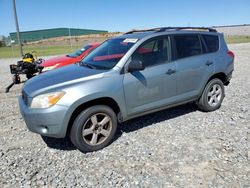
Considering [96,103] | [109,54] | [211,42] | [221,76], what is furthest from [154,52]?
[221,76]

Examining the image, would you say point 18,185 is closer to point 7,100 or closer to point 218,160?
point 218,160

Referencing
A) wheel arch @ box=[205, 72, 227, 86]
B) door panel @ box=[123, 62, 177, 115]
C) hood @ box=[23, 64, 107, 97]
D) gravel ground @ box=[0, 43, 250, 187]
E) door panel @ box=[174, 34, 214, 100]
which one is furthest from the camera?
wheel arch @ box=[205, 72, 227, 86]

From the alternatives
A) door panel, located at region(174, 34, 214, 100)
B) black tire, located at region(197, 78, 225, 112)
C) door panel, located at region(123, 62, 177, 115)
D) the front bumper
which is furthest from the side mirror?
black tire, located at region(197, 78, 225, 112)

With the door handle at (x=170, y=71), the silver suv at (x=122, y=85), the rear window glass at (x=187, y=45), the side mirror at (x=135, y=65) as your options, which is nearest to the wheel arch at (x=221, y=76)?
the silver suv at (x=122, y=85)

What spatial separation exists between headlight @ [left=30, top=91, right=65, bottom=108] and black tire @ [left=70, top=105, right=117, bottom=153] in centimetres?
41

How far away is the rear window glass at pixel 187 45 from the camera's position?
4512 mm

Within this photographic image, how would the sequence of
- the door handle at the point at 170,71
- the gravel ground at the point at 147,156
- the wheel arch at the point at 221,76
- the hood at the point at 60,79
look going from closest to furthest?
the gravel ground at the point at 147,156
the hood at the point at 60,79
the door handle at the point at 170,71
the wheel arch at the point at 221,76

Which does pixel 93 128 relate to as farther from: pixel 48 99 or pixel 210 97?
pixel 210 97

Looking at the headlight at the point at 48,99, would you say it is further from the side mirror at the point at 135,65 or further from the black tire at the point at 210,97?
the black tire at the point at 210,97

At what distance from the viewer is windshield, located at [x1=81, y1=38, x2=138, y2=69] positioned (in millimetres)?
3994

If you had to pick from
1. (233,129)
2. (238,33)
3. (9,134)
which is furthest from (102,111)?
(238,33)

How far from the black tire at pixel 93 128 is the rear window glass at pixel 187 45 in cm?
185

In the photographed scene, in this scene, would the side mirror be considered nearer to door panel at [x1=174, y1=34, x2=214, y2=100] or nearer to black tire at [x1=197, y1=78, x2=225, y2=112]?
door panel at [x1=174, y1=34, x2=214, y2=100]

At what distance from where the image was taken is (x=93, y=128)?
3.66m
